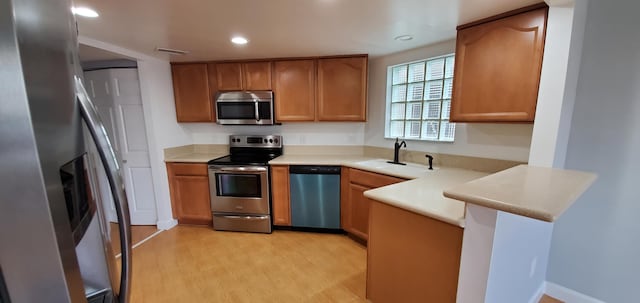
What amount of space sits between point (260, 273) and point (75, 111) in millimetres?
2051

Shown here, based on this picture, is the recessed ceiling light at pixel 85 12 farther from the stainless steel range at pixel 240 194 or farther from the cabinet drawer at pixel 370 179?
the cabinet drawer at pixel 370 179

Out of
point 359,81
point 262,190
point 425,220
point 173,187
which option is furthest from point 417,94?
point 173,187

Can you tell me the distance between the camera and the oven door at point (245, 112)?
9.92ft

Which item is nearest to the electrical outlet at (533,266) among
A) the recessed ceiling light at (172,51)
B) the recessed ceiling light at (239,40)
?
the recessed ceiling light at (239,40)

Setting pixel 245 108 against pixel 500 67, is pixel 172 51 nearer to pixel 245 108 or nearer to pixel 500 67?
pixel 245 108

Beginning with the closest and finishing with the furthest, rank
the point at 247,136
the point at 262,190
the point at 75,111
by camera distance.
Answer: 1. the point at 75,111
2. the point at 262,190
3. the point at 247,136

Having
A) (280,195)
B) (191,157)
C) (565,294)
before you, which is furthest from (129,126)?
(565,294)

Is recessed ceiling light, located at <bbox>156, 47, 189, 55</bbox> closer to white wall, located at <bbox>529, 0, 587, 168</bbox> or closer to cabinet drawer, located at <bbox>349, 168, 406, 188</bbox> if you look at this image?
cabinet drawer, located at <bbox>349, 168, 406, 188</bbox>

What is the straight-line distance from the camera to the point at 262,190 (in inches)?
114

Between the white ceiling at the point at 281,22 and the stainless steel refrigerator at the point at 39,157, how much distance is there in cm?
128

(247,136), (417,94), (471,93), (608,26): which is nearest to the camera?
(608,26)

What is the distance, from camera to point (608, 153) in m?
1.58

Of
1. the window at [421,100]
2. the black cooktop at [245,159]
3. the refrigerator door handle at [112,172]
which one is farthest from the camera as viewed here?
the black cooktop at [245,159]

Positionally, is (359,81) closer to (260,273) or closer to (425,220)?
(425,220)
